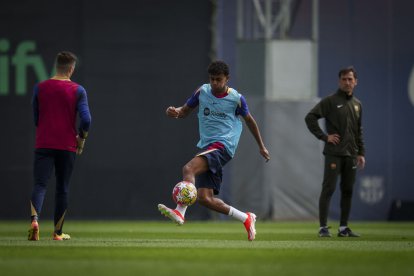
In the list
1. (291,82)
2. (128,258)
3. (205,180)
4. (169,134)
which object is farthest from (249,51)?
(128,258)

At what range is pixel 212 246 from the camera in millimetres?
8609

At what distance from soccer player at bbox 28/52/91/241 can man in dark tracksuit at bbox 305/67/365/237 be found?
116 inches

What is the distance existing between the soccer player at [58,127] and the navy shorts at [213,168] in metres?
1.14

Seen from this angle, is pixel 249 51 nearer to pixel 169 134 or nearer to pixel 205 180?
pixel 169 134

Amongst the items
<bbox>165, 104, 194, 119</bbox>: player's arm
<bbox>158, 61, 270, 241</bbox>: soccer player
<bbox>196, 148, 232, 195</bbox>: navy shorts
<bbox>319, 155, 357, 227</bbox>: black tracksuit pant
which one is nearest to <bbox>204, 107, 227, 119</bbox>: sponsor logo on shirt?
<bbox>158, 61, 270, 241</bbox>: soccer player

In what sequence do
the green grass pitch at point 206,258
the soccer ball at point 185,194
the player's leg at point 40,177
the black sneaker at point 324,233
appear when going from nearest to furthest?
the green grass pitch at point 206,258, the soccer ball at point 185,194, the player's leg at point 40,177, the black sneaker at point 324,233

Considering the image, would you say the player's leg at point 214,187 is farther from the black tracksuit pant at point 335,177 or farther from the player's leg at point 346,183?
the player's leg at point 346,183

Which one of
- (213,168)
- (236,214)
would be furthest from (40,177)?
(236,214)

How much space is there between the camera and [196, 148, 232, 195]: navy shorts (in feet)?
30.6

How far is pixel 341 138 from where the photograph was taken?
11086 mm

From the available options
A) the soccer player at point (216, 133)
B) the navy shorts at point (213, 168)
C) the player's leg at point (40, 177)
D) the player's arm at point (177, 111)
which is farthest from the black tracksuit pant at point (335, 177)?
the player's leg at point (40, 177)

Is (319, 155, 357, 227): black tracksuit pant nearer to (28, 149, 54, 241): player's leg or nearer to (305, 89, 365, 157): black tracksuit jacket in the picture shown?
(305, 89, 365, 157): black tracksuit jacket

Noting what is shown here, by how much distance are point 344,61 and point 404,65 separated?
1.16 metres

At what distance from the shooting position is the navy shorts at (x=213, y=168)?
9.33 m
